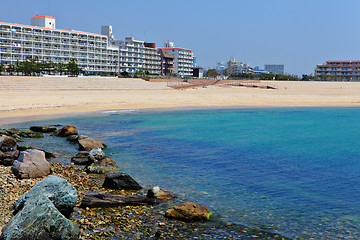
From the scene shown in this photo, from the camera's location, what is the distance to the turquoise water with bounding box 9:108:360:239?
10406 mm

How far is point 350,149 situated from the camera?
22.2 metres

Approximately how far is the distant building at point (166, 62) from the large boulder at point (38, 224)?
166196 millimetres

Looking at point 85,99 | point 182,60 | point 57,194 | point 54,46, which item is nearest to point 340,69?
point 182,60

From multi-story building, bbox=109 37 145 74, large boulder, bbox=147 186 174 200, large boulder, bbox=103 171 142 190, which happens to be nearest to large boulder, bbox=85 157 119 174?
large boulder, bbox=103 171 142 190

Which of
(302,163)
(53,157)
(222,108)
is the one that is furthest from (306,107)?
(53,157)

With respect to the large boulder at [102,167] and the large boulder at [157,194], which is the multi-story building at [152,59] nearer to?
the large boulder at [102,167]

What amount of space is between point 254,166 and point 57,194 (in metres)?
9.84

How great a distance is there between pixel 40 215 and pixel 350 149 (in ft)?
64.5

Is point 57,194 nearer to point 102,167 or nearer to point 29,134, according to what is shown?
point 102,167

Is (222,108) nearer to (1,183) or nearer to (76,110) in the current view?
(76,110)

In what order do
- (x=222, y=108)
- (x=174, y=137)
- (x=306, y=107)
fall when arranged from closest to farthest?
(x=174, y=137) → (x=222, y=108) → (x=306, y=107)

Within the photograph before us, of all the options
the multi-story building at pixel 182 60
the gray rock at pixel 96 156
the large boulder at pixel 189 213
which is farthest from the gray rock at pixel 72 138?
the multi-story building at pixel 182 60

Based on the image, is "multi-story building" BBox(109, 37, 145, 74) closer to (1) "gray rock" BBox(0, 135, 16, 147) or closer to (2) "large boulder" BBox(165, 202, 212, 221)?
(1) "gray rock" BBox(0, 135, 16, 147)

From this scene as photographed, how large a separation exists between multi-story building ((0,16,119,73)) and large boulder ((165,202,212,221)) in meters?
105
